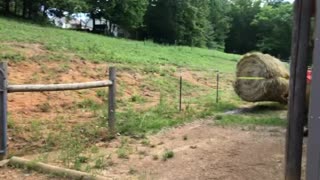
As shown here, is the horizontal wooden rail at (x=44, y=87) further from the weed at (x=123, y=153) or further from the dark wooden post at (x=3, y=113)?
the weed at (x=123, y=153)

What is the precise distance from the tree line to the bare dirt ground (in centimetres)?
2016

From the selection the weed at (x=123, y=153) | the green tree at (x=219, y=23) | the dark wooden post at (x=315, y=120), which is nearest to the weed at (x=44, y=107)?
the weed at (x=123, y=153)

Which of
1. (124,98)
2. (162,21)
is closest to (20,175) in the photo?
(124,98)

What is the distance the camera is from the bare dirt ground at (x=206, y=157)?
17.9 ft

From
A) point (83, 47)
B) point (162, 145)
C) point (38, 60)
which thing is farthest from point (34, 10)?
point (162, 145)

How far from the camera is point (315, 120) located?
105 inches

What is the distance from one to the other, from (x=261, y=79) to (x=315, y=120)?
874cm

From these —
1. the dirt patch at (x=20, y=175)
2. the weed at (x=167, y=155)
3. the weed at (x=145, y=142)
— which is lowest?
the dirt patch at (x=20, y=175)

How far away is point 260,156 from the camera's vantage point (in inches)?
249

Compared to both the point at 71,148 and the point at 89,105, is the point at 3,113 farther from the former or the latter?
the point at 89,105

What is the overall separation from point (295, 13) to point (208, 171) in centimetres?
Answer: 275

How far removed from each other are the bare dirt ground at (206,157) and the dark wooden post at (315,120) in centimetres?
264

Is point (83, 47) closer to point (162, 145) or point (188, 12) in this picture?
point (162, 145)

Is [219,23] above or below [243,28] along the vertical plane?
above
